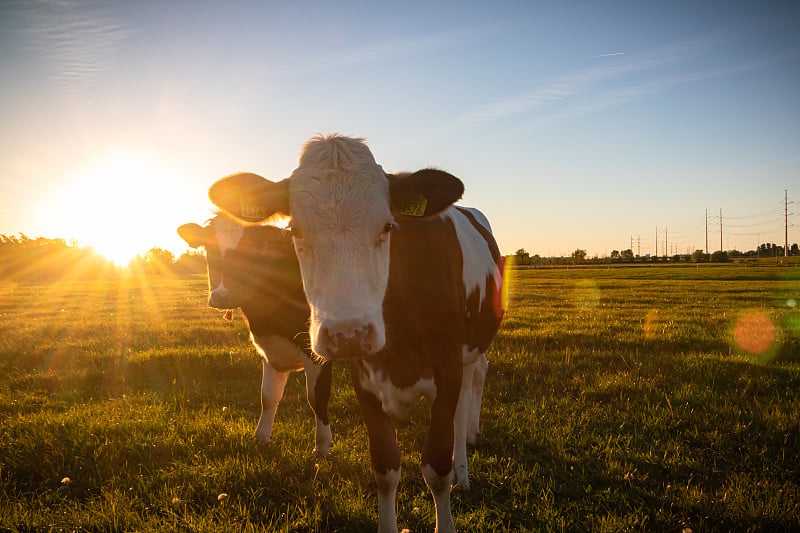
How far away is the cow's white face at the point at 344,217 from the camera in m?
2.31

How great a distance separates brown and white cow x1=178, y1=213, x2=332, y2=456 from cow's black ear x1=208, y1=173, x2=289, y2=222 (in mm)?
1767

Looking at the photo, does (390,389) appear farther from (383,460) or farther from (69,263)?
(69,263)

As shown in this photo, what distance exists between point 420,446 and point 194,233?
13.7 ft

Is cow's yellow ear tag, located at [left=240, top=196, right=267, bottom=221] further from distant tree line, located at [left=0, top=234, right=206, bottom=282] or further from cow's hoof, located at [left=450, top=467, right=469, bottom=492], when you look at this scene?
distant tree line, located at [left=0, top=234, right=206, bottom=282]

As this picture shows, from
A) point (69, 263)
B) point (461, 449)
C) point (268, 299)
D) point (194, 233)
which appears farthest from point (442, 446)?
point (69, 263)

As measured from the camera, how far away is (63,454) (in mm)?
4609

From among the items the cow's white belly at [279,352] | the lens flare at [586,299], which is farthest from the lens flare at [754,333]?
the cow's white belly at [279,352]

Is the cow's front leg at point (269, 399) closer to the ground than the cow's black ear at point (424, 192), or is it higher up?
closer to the ground

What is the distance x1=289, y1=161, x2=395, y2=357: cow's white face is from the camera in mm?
2291

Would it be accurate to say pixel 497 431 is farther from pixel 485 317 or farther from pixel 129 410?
pixel 129 410

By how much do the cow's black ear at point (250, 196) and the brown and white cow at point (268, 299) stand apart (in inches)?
69.6

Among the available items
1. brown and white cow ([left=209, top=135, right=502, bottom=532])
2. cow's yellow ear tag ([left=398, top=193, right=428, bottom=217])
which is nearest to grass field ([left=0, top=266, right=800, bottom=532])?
brown and white cow ([left=209, top=135, right=502, bottom=532])

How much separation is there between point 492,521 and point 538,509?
385 millimetres

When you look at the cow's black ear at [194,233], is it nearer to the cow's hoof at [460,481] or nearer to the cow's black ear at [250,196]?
the cow's black ear at [250,196]
